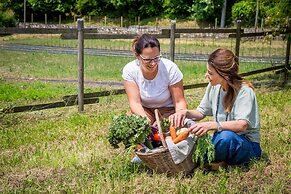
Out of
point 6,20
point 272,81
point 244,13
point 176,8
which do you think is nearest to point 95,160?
point 272,81

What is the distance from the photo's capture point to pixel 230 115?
15.2ft

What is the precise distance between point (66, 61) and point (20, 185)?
17082mm

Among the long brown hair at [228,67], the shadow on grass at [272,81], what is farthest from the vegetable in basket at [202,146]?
the shadow on grass at [272,81]


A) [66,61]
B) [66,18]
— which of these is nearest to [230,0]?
[66,18]

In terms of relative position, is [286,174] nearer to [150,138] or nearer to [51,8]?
[150,138]

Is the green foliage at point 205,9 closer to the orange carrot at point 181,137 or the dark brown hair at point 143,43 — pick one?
the dark brown hair at point 143,43

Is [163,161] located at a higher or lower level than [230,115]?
lower

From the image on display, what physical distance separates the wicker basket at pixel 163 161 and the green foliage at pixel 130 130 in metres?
0.14

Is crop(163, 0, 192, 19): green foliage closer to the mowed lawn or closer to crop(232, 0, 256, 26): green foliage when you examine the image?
crop(232, 0, 256, 26): green foliage

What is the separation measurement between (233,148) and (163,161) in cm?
72

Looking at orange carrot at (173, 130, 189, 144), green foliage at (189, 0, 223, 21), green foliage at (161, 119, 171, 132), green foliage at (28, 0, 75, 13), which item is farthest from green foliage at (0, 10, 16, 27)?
orange carrot at (173, 130, 189, 144)

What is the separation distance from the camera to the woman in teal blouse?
14.6 ft

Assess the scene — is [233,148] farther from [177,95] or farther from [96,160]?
[96,160]

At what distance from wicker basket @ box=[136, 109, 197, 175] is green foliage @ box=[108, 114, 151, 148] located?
5.5 inches
